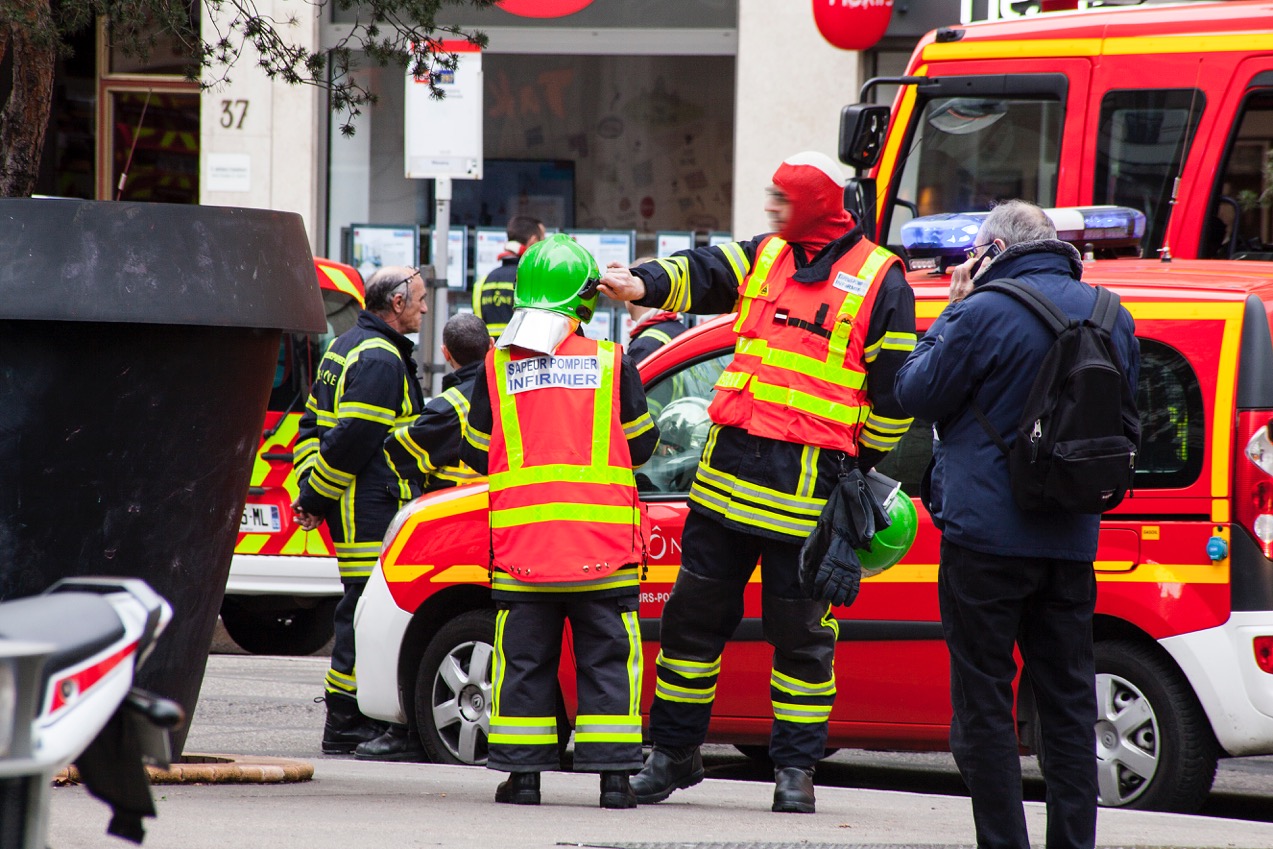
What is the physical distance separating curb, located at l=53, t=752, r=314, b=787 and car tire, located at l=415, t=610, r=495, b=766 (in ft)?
3.49

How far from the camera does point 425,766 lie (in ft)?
20.0

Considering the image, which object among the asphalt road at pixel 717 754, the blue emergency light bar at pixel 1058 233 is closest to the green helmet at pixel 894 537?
the blue emergency light bar at pixel 1058 233

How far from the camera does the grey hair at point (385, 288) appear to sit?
23.6ft

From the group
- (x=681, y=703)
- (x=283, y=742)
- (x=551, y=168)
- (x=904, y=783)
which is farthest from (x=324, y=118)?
(x=681, y=703)

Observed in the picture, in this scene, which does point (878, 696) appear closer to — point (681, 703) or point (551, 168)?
point (681, 703)

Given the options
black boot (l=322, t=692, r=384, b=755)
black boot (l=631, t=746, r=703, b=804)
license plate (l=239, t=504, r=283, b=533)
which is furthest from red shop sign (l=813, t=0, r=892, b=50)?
black boot (l=631, t=746, r=703, b=804)

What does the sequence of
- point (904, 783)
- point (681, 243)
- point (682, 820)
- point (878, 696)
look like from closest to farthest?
point (682, 820)
point (878, 696)
point (904, 783)
point (681, 243)

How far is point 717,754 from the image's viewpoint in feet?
24.4

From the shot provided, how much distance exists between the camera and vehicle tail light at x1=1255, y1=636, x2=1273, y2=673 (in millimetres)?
5434

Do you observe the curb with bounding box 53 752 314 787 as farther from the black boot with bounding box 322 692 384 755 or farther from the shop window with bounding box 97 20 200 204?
the shop window with bounding box 97 20 200 204

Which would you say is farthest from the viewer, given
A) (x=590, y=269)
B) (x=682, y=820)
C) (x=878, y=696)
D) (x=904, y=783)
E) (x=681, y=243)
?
(x=681, y=243)

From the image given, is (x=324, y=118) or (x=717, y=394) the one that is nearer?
(x=717, y=394)

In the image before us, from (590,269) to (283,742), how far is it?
3.03m

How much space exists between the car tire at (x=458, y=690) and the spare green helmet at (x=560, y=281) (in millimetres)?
1638
